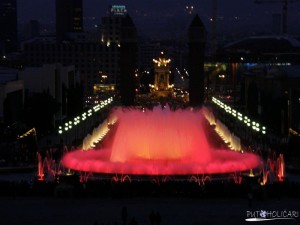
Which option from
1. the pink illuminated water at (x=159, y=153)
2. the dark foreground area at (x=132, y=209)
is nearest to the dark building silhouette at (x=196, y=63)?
the pink illuminated water at (x=159, y=153)

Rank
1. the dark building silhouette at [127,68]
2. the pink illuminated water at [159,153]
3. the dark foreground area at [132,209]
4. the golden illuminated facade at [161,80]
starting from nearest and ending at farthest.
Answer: the dark foreground area at [132,209], the pink illuminated water at [159,153], the dark building silhouette at [127,68], the golden illuminated facade at [161,80]

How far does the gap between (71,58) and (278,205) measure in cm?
9877

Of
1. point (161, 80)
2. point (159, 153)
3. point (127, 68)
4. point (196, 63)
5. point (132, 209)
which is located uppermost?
point (196, 63)

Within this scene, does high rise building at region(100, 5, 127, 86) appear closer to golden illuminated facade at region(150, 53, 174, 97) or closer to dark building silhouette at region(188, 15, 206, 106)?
golden illuminated facade at region(150, 53, 174, 97)

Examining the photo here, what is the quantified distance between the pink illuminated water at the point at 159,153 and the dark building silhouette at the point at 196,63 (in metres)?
41.4

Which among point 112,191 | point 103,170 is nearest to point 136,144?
point 103,170

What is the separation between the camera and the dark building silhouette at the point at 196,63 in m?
76.3

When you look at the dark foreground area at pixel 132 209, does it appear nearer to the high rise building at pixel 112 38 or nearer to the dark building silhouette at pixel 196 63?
the dark building silhouette at pixel 196 63

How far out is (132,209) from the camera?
22641mm

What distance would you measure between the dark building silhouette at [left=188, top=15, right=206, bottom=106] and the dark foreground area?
51.9m

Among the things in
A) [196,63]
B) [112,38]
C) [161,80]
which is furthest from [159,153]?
[112,38]

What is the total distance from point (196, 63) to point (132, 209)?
54.9 metres

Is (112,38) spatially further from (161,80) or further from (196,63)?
(196,63)

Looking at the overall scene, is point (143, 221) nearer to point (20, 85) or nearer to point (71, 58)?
point (20, 85)
